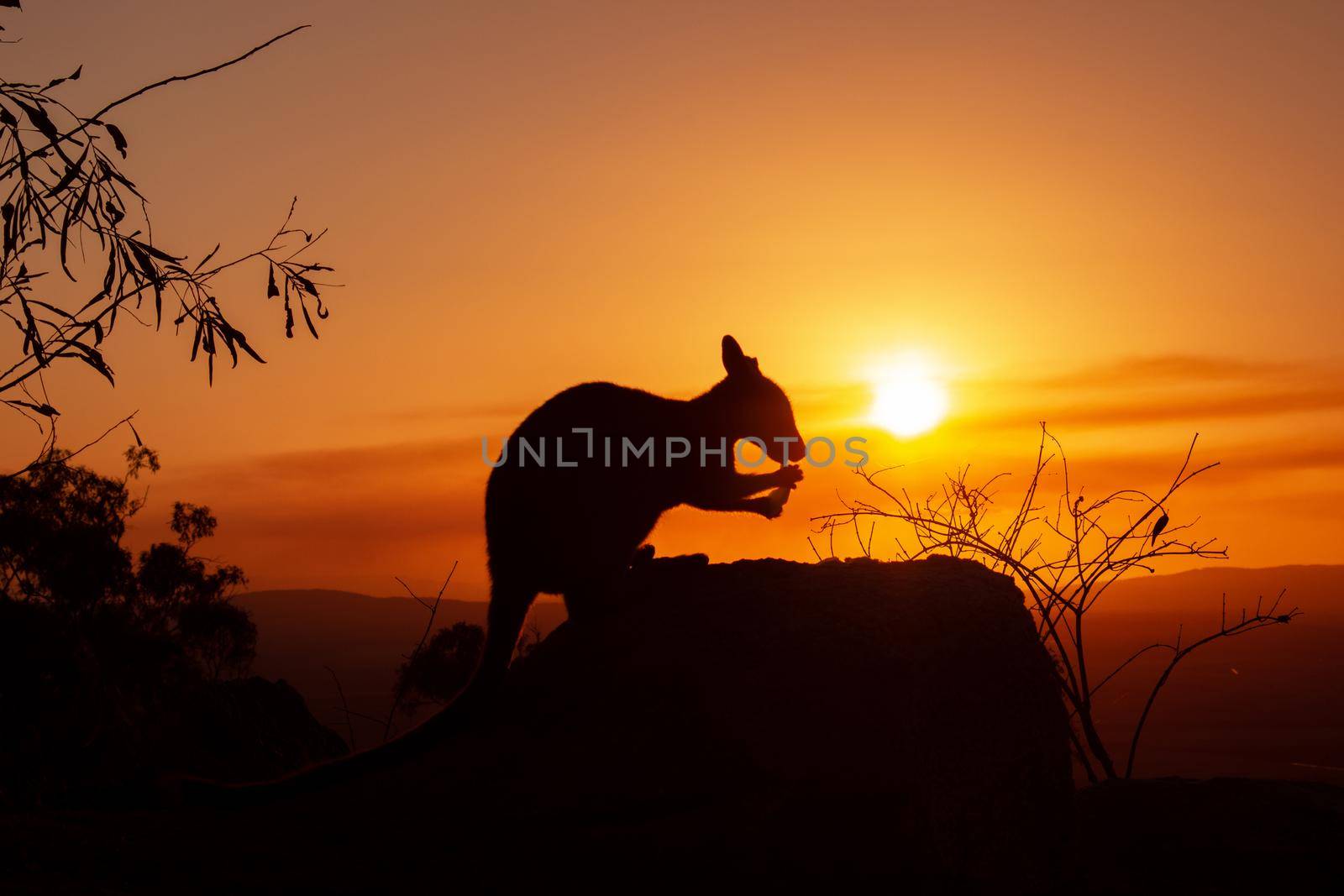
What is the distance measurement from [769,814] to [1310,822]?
13.1 ft

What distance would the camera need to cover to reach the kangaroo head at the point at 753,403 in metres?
9.41

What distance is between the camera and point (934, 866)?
18.1ft

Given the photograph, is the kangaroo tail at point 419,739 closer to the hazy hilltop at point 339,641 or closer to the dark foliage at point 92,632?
the dark foliage at point 92,632

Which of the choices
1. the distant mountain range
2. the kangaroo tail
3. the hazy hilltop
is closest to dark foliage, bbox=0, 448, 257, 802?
the kangaroo tail

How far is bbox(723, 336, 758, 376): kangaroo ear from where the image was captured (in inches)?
376

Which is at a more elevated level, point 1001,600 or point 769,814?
point 1001,600

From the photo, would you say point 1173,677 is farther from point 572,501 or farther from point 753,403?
point 572,501

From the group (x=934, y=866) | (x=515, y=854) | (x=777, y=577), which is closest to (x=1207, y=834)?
(x=934, y=866)

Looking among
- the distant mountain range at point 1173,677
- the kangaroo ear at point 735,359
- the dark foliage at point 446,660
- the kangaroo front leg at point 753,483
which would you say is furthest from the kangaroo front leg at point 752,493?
the distant mountain range at point 1173,677

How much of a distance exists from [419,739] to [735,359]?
4.41m

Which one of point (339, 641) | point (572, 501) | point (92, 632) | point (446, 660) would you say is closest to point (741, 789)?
point (572, 501)

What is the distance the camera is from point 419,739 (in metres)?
6.51

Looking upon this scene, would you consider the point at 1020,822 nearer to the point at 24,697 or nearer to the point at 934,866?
the point at 934,866

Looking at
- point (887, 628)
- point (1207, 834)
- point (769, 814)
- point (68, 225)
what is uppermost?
point (68, 225)
